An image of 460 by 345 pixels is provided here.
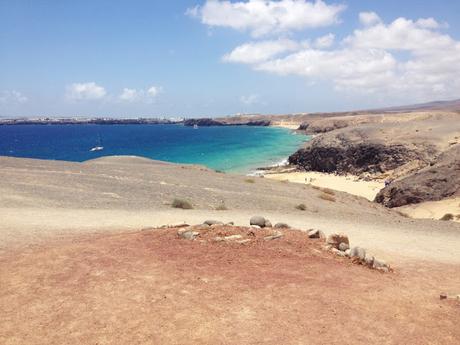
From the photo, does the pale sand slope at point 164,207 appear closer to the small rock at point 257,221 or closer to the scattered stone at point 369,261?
the scattered stone at point 369,261

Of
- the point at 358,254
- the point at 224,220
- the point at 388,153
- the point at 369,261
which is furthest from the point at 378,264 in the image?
the point at 388,153

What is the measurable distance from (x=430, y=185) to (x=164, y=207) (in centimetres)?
2642

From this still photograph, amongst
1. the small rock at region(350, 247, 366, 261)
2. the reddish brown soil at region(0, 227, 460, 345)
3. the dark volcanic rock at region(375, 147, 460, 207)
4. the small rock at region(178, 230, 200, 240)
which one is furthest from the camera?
the dark volcanic rock at region(375, 147, 460, 207)

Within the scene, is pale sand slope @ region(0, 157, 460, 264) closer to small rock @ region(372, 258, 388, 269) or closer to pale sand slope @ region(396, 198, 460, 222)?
small rock @ region(372, 258, 388, 269)

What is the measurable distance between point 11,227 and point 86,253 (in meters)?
4.99

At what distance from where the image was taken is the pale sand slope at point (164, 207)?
18.6 m

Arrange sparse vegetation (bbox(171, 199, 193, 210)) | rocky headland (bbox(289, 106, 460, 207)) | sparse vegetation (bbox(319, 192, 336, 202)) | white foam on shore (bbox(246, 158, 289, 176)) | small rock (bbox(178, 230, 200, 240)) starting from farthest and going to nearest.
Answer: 1. white foam on shore (bbox(246, 158, 289, 176))
2. rocky headland (bbox(289, 106, 460, 207))
3. sparse vegetation (bbox(319, 192, 336, 202))
4. sparse vegetation (bbox(171, 199, 193, 210))
5. small rock (bbox(178, 230, 200, 240))

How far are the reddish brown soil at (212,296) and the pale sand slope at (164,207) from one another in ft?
9.79

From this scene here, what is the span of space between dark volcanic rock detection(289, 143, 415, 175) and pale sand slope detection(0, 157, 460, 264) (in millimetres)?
34738

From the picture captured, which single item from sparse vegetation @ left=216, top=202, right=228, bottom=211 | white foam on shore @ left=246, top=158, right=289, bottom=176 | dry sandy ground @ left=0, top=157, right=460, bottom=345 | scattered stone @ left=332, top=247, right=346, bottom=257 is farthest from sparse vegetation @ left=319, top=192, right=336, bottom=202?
white foam on shore @ left=246, top=158, right=289, bottom=176

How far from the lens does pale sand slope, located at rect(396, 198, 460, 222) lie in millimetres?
34791

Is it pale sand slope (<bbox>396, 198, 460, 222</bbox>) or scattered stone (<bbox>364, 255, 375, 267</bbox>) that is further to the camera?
pale sand slope (<bbox>396, 198, 460, 222</bbox>)

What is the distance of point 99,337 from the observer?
30.4ft

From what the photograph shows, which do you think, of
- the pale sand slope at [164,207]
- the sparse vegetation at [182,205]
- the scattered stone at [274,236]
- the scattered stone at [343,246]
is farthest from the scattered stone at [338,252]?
the sparse vegetation at [182,205]
